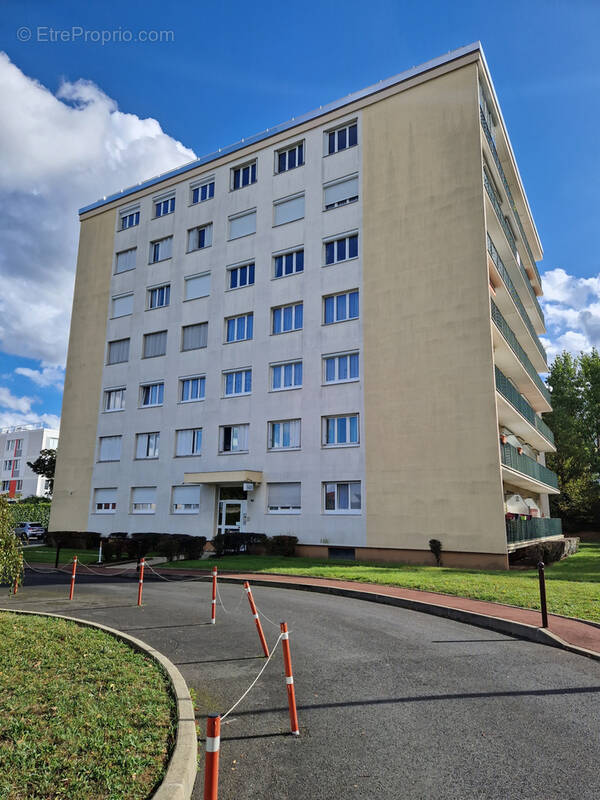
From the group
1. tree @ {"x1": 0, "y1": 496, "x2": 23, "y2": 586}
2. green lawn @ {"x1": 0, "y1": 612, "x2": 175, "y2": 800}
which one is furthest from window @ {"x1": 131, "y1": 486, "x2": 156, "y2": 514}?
green lawn @ {"x1": 0, "y1": 612, "x2": 175, "y2": 800}

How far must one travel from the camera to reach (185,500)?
96.0ft

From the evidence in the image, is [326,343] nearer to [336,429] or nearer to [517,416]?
[336,429]

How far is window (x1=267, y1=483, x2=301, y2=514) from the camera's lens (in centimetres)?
2622

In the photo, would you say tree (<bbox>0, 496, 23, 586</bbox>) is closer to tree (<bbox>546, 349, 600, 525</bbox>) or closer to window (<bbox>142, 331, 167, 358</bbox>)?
window (<bbox>142, 331, 167, 358</bbox>)

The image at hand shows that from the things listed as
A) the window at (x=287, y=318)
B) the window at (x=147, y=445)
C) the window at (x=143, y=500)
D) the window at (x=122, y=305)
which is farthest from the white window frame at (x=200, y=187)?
the window at (x=143, y=500)

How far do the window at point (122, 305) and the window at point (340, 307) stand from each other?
13252mm

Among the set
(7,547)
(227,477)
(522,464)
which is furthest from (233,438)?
(7,547)

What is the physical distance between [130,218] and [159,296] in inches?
262

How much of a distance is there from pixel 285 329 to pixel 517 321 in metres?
13.6

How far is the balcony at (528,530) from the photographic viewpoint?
22.2 meters

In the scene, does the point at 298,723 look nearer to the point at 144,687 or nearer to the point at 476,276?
the point at 144,687

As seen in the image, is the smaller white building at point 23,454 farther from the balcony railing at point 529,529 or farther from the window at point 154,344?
the balcony railing at point 529,529

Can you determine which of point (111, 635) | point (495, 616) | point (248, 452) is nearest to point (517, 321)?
point (248, 452)

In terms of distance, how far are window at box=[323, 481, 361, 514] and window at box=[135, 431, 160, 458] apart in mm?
10576
